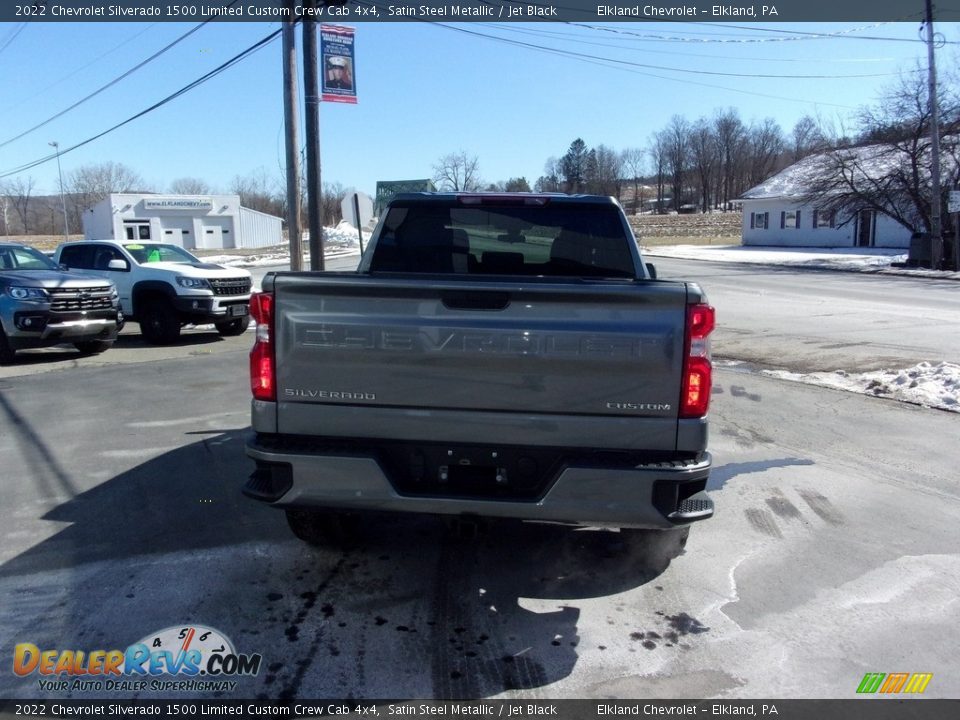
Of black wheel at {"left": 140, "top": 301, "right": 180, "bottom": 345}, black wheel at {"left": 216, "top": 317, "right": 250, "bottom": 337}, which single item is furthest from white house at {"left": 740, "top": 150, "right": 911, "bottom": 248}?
black wheel at {"left": 140, "top": 301, "right": 180, "bottom": 345}

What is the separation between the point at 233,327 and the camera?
1482 cm

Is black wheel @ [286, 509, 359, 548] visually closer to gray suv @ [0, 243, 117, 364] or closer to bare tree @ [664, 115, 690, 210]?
gray suv @ [0, 243, 117, 364]

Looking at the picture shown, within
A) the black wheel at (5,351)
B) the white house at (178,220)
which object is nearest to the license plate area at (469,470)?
the black wheel at (5,351)

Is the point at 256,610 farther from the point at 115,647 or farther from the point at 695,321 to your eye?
the point at 695,321

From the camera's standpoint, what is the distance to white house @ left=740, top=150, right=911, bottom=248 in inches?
1771

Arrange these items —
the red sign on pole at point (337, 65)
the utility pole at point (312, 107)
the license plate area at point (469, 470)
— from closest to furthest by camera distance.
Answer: the license plate area at point (469, 470) < the utility pole at point (312, 107) < the red sign on pole at point (337, 65)

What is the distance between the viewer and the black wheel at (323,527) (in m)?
4.33

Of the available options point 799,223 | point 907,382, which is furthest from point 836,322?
point 799,223

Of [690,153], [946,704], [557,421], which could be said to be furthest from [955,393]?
[690,153]

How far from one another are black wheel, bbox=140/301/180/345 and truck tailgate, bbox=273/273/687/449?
10.9m

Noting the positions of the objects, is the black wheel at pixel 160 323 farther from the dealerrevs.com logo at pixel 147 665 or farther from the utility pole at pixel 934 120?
the utility pole at pixel 934 120

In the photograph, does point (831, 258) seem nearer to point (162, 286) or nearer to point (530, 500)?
point (162, 286)

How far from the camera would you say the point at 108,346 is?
42.9 feet

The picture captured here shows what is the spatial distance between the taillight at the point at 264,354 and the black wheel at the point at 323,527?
91 cm
